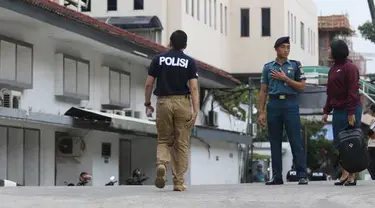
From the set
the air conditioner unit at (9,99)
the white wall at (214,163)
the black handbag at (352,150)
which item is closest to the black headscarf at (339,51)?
the black handbag at (352,150)

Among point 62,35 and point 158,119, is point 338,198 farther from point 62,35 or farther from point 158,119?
point 62,35

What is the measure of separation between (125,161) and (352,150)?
17225 mm

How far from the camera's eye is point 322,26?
67875 millimetres

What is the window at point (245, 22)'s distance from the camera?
4372cm

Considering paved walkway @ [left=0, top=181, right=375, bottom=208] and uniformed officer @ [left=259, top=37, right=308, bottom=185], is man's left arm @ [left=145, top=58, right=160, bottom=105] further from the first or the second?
uniformed officer @ [left=259, top=37, right=308, bottom=185]

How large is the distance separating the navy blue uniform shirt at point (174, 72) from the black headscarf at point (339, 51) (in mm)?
2237

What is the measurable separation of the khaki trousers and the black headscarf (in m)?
2.36

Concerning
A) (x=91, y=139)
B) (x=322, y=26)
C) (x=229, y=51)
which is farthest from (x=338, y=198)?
(x=322, y=26)

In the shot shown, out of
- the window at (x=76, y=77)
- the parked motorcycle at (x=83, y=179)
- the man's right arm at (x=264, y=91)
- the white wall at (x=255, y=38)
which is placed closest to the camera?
the man's right arm at (x=264, y=91)

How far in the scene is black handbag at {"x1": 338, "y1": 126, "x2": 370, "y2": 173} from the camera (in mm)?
11375

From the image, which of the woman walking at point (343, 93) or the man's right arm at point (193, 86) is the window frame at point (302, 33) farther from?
the man's right arm at point (193, 86)

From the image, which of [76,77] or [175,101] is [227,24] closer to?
[76,77]

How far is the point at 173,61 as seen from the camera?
1070 centimetres

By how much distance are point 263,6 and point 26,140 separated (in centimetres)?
2551
